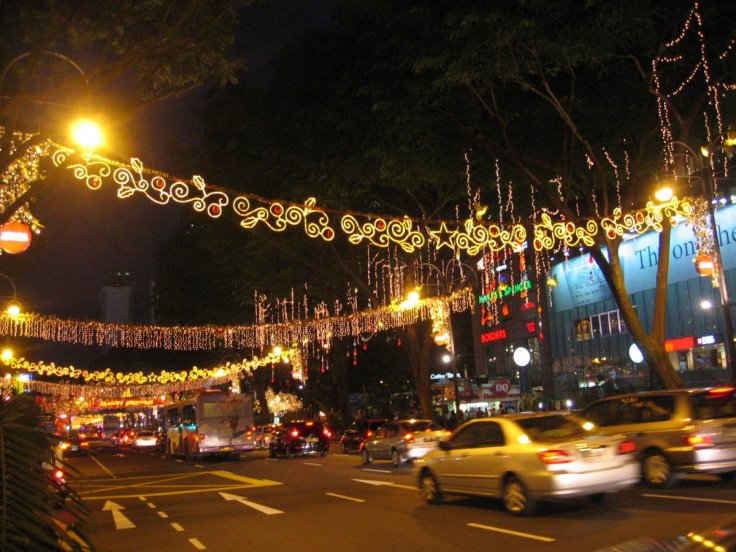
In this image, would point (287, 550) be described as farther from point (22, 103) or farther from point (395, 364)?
point (395, 364)

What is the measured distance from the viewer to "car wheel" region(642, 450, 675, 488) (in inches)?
511

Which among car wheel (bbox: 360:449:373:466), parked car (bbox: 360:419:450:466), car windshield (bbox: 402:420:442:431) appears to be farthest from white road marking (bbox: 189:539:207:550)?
car wheel (bbox: 360:449:373:466)

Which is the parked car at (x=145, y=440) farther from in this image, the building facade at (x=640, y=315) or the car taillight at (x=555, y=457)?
the car taillight at (x=555, y=457)

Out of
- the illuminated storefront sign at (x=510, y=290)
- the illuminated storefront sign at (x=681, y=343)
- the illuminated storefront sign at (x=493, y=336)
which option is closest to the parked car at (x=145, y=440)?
the illuminated storefront sign at (x=493, y=336)

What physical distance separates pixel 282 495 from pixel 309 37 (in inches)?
585

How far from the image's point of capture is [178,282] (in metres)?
48.3

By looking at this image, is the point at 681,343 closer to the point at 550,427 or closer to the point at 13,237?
the point at 550,427

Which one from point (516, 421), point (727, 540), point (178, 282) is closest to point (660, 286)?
point (516, 421)

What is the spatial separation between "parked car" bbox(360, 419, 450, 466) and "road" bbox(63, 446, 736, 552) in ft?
14.5

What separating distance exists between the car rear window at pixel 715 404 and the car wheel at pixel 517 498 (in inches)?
158

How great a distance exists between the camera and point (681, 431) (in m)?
12.6

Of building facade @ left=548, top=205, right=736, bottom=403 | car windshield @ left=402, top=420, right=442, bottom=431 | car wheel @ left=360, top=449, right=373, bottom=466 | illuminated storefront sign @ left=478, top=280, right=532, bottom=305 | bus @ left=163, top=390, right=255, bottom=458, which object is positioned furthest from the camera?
illuminated storefront sign @ left=478, top=280, right=532, bottom=305

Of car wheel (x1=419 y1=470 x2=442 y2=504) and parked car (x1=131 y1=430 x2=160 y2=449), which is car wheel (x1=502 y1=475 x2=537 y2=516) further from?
parked car (x1=131 y1=430 x2=160 y2=449)

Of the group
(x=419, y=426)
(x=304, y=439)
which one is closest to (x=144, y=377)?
(x=304, y=439)
